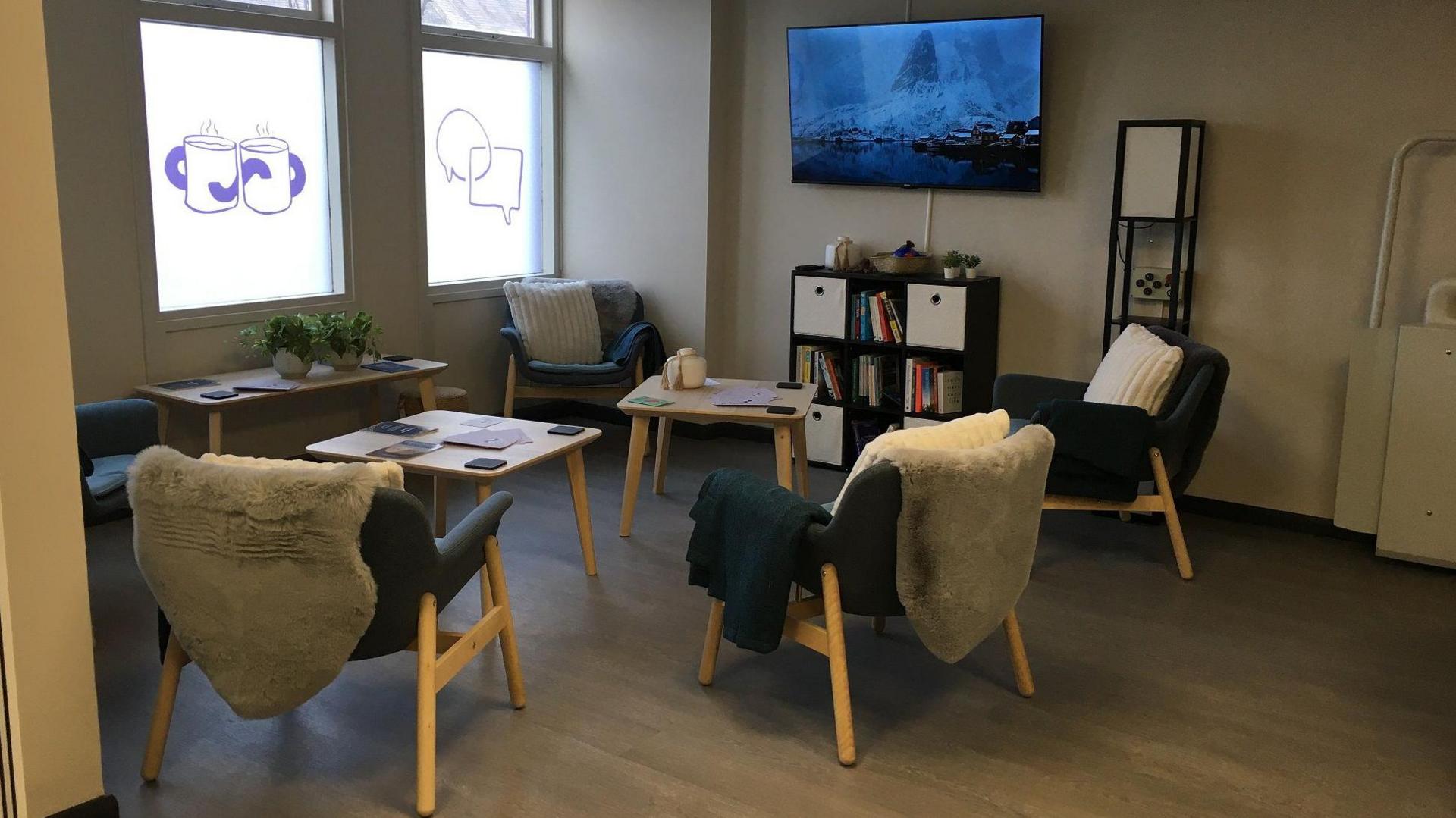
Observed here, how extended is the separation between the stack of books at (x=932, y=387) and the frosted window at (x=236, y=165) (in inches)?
116

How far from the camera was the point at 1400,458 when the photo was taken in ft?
15.4

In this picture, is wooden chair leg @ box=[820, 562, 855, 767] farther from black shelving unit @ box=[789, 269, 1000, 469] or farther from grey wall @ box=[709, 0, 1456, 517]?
grey wall @ box=[709, 0, 1456, 517]

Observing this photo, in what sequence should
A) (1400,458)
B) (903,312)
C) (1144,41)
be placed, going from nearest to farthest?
(1400,458) < (1144,41) < (903,312)

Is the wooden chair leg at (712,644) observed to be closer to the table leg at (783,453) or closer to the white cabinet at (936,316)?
the table leg at (783,453)

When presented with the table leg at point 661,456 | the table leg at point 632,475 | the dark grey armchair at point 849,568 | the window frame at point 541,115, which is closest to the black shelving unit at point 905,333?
the table leg at point 661,456

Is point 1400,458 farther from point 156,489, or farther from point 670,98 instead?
point 156,489

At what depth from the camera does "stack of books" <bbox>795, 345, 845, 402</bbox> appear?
6152 millimetres

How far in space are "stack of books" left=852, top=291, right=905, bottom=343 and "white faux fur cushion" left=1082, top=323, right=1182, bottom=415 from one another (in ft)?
4.15

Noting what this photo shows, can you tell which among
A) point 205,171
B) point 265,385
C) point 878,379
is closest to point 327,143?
point 205,171

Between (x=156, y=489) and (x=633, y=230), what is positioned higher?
(x=633, y=230)

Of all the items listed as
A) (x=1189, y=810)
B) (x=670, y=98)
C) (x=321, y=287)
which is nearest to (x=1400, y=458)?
(x=1189, y=810)

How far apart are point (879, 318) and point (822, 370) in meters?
0.43

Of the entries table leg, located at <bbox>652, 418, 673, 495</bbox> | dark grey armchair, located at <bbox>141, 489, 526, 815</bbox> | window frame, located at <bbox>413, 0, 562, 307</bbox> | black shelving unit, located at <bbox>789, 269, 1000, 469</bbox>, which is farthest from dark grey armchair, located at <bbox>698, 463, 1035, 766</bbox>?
window frame, located at <bbox>413, 0, 562, 307</bbox>

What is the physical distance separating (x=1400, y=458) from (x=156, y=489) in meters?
4.46
